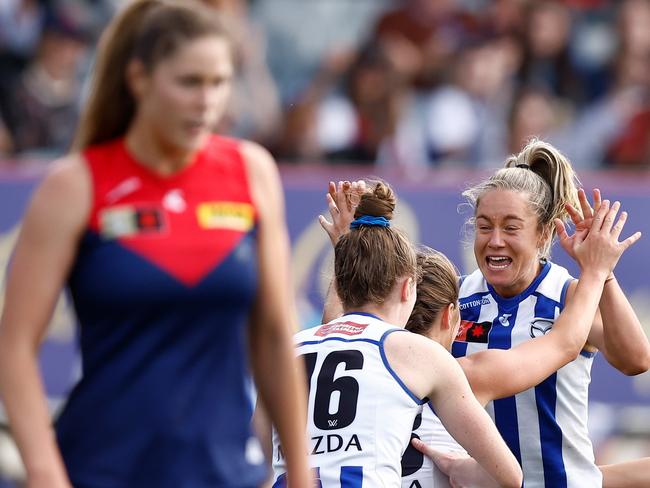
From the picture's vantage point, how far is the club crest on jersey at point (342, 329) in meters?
4.05

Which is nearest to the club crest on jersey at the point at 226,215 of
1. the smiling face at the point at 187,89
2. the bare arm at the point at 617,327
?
the smiling face at the point at 187,89

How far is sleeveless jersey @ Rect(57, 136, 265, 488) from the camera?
9.11ft

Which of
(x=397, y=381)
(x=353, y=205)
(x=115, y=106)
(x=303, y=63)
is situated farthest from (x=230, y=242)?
(x=303, y=63)

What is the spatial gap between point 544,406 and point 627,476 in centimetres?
63

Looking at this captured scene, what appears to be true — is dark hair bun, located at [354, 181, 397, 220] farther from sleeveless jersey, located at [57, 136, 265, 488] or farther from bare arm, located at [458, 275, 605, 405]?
sleeveless jersey, located at [57, 136, 265, 488]

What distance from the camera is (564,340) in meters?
4.34

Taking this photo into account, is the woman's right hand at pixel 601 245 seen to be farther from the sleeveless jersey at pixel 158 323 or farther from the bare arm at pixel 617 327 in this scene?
the sleeveless jersey at pixel 158 323

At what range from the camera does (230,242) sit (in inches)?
112

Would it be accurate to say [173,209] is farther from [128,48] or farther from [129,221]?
[128,48]

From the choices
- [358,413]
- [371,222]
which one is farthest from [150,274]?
[371,222]

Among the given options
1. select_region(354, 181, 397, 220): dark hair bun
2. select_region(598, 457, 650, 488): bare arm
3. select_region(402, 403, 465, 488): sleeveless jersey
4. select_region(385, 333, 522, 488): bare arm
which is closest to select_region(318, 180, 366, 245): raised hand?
select_region(354, 181, 397, 220): dark hair bun

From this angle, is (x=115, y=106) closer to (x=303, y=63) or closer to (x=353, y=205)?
(x=353, y=205)

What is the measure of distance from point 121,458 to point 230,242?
551mm

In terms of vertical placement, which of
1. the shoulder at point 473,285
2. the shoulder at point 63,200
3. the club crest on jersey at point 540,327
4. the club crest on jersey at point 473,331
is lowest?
the club crest on jersey at point 473,331
